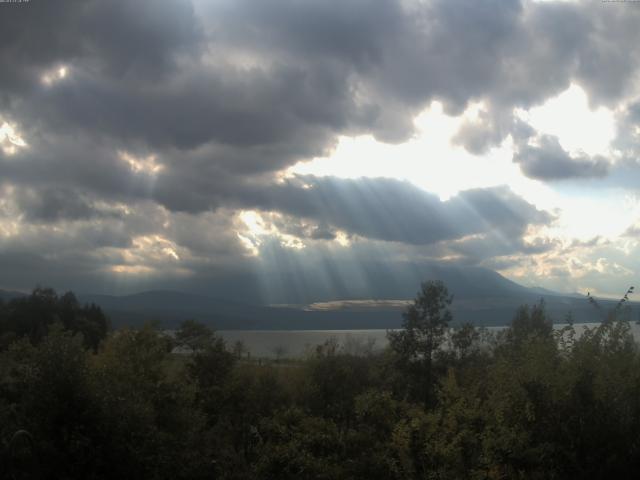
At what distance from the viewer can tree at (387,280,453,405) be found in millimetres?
46969

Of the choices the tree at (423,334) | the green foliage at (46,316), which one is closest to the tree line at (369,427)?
the tree at (423,334)

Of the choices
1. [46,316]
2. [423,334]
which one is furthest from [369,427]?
[46,316]

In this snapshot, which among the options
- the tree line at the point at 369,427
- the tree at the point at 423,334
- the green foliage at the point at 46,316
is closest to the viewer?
the tree line at the point at 369,427

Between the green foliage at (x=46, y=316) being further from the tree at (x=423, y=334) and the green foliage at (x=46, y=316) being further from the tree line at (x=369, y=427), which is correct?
the tree line at (x=369, y=427)

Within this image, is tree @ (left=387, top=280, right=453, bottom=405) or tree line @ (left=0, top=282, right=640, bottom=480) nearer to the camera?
tree line @ (left=0, top=282, right=640, bottom=480)

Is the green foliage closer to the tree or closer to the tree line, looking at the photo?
the tree

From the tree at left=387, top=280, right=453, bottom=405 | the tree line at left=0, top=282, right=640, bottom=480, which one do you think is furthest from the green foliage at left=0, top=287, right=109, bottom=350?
the tree line at left=0, top=282, right=640, bottom=480

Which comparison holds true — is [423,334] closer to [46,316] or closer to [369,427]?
[369,427]

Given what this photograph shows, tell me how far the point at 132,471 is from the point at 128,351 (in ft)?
50.9

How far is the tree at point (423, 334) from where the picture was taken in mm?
46969

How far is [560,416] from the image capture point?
19.6 meters

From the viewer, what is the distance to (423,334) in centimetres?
4791

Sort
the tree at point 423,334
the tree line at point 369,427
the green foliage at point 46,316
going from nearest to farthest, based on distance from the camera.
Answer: the tree line at point 369,427 < the tree at point 423,334 < the green foliage at point 46,316

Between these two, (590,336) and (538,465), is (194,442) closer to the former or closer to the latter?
(538,465)
